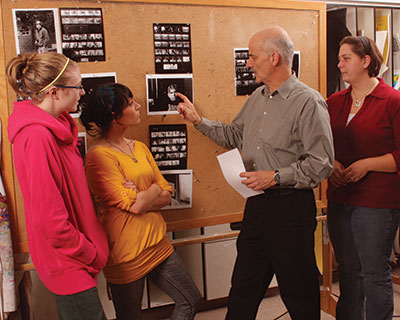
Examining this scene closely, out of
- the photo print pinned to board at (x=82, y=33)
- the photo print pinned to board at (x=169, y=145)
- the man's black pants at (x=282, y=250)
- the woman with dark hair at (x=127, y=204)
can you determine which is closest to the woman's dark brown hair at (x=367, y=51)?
the man's black pants at (x=282, y=250)

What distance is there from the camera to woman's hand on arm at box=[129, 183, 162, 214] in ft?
5.04

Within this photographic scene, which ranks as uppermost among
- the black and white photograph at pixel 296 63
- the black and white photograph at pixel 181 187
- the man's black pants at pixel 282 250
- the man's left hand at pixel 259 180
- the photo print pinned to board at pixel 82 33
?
the photo print pinned to board at pixel 82 33

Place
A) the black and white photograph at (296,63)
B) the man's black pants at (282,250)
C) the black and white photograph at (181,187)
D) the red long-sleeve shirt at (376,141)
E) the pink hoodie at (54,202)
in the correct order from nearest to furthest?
the pink hoodie at (54,202)
the man's black pants at (282,250)
the red long-sleeve shirt at (376,141)
the black and white photograph at (181,187)
the black and white photograph at (296,63)

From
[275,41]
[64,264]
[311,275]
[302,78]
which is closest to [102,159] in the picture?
[64,264]

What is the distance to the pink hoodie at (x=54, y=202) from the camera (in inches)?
47.6

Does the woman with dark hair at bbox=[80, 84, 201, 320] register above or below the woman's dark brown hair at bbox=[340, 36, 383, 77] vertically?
below

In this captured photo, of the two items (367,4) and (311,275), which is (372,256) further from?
(367,4)

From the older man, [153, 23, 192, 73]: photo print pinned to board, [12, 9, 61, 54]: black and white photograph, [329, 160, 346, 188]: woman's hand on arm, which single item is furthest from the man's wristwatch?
[12, 9, 61, 54]: black and white photograph

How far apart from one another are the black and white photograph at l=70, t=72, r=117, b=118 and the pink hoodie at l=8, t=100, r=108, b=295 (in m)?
0.39

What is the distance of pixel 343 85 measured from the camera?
2709 mm

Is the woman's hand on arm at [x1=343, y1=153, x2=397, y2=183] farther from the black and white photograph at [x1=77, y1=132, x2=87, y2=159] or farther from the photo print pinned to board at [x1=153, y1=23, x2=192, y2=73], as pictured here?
the black and white photograph at [x1=77, y1=132, x2=87, y2=159]

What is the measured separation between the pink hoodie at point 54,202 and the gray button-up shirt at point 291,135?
76 centimetres

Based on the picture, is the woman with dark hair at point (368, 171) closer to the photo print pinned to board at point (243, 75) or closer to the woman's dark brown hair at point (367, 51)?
the woman's dark brown hair at point (367, 51)

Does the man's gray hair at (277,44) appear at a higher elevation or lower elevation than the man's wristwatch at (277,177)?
higher
